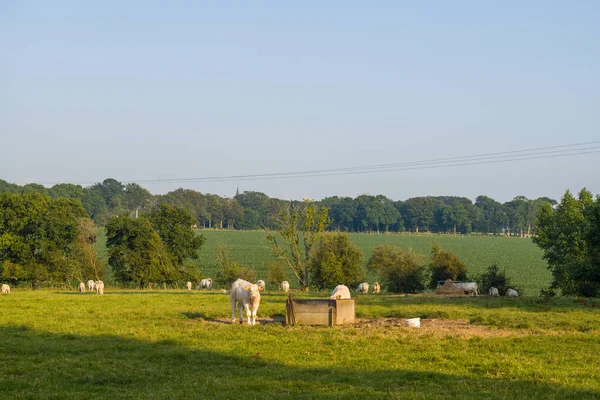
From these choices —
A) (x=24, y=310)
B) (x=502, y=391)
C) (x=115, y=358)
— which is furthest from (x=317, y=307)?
(x=24, y=310)

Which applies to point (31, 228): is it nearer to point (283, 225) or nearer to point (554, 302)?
point (283, 225)

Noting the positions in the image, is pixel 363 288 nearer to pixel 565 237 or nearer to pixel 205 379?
pixel 565 237

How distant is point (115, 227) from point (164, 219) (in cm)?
659

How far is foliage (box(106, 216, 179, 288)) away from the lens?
56125mm

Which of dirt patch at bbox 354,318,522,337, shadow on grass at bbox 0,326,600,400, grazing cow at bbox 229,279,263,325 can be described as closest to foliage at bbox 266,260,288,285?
dirt patch at bbox 354,318,522,337

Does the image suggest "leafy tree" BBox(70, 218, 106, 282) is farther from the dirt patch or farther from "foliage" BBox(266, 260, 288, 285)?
the dirt patch

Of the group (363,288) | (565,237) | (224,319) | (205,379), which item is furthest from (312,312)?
(565,237)

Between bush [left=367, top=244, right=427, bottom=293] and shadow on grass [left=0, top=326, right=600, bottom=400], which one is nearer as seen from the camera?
shadow on grass [left=0, top=326, right=600, bottom=400]

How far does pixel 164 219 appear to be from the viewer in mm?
63719

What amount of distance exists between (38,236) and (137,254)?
995cm

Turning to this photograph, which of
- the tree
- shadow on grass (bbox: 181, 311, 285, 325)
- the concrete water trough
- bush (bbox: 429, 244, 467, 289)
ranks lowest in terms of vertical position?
shadow on grass (bbox: 181, 311, 285, 325)

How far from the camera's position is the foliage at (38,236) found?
188 feet

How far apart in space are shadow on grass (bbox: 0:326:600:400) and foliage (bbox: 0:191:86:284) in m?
42.0

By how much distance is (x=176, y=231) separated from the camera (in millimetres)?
63531
